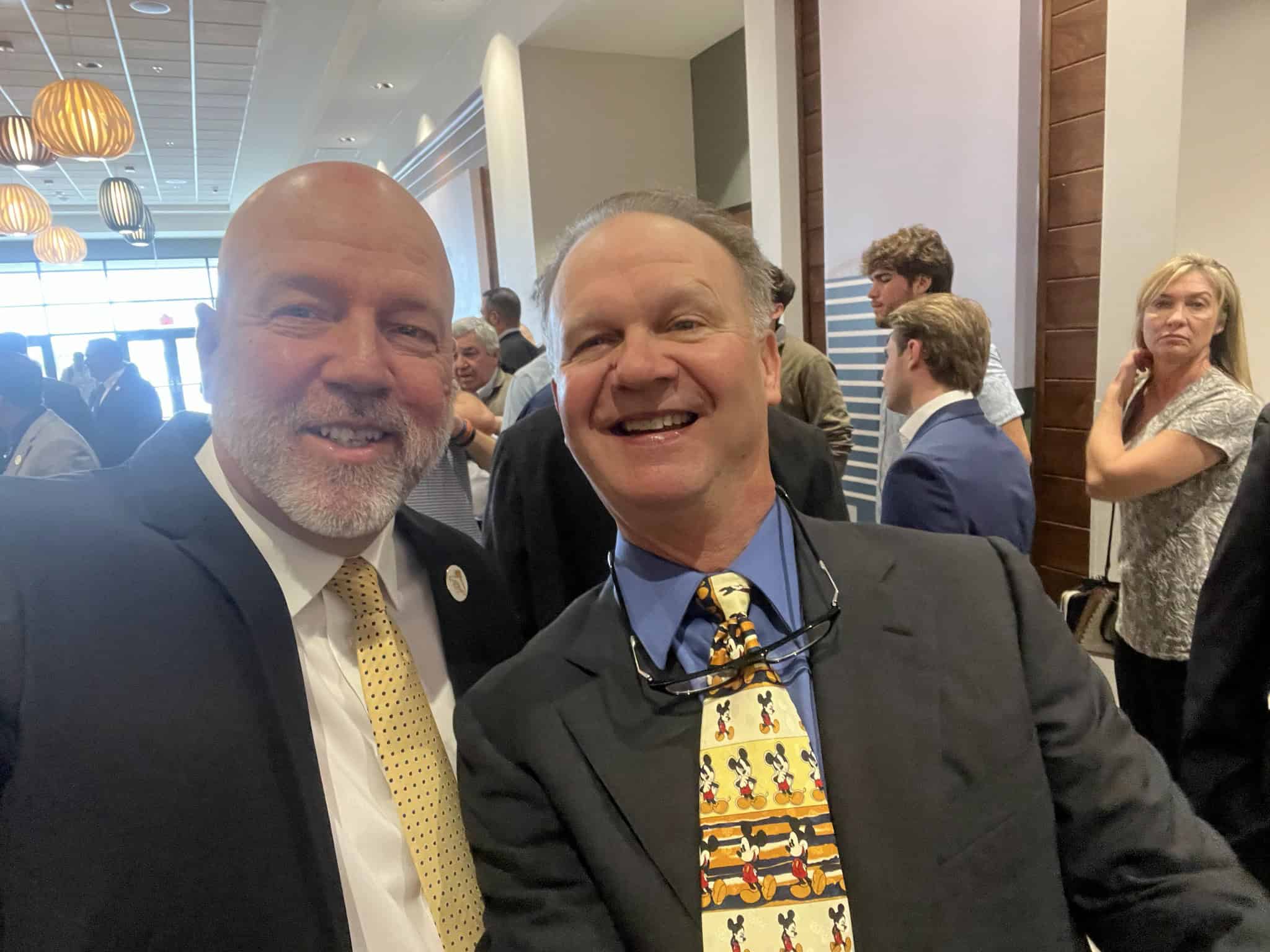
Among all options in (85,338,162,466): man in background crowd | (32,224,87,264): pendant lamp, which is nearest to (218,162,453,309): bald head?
(85,338,162,466): man in background crowd

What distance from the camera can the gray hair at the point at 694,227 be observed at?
1066mm

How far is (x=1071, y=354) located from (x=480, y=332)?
2599mm

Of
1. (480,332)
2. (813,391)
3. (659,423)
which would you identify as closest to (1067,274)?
(813,391)

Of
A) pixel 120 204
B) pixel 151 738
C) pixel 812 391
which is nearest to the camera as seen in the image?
pixel 151 738

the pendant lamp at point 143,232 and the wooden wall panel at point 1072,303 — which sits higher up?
the pendant lamp at point 143,232

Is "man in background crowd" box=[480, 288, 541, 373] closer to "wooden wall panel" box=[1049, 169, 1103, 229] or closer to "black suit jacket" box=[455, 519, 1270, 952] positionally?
"wooden wall panel" box=[1049, 169, 1103, 229]

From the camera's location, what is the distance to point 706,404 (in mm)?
1008

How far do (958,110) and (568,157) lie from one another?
3548mm

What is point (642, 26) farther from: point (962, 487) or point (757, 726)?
point (757, 726)

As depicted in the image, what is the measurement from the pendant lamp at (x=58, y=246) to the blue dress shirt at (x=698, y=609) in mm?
12527

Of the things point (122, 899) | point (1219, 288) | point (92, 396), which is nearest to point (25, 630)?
point (122, 899)

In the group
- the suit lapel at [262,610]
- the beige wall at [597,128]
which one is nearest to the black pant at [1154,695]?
the suit lapel at [262,610]

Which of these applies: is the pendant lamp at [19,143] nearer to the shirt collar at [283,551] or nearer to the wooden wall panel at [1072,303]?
the shirt collar at [283,551]

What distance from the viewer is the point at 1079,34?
2916 mm
